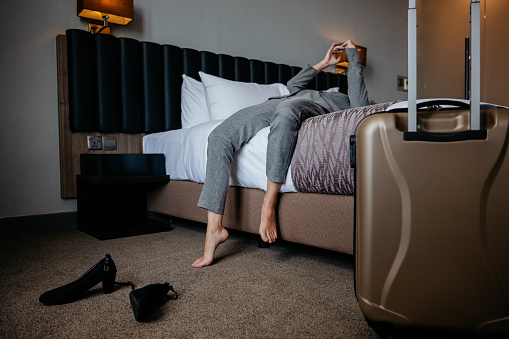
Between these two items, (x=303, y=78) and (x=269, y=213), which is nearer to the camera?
(x=269, y=213)

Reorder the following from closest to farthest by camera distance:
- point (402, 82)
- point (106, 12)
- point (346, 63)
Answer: point (106, 12) → point (346, 63) → point (402, 82)

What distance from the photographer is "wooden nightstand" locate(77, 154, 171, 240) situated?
2.01 meters

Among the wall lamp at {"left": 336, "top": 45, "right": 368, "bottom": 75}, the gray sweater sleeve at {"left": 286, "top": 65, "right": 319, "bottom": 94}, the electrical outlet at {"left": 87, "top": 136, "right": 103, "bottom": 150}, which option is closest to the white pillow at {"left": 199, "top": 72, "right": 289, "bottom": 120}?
the gray sweater sleeve at {"left": 286, "top": 65, "right": 319, "bottom": 94}

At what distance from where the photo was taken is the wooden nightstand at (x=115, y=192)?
201cm

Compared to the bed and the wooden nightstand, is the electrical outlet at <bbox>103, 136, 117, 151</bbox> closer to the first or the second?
the bed

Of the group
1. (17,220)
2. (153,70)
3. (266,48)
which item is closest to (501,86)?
(266,48)

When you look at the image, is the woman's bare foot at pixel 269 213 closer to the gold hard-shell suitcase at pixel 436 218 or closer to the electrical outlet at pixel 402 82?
the gold hard-shell suitcase at pixel 436 218

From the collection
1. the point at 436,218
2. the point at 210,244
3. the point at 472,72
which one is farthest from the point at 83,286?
the point at 472,72

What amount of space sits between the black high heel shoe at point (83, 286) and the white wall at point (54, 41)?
143cm

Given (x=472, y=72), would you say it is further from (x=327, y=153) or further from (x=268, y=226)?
(x=268, y=226)

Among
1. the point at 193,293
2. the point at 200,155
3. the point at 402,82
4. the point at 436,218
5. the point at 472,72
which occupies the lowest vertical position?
the point at 193,293

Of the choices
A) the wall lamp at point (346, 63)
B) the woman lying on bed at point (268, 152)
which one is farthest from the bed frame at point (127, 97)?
the wall lamp at point (346, 63)

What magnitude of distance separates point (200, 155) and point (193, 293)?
95cm

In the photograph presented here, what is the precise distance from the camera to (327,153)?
1.23 m
